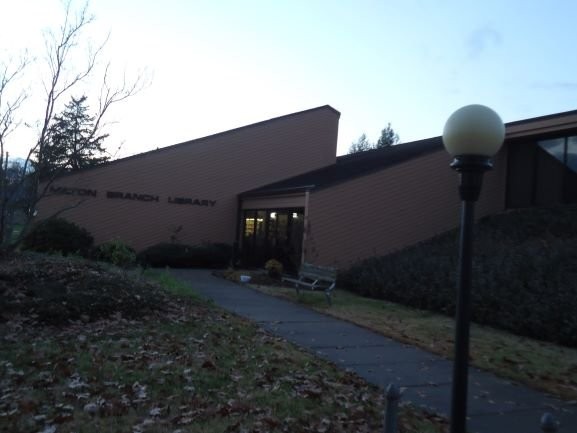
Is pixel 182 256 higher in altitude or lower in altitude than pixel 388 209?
lower

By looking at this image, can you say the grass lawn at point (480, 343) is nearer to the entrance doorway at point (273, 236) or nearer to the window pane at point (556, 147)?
the entrance doorway at point (273, 236)

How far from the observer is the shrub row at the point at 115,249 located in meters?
18.0

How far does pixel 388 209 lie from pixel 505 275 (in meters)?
7.16

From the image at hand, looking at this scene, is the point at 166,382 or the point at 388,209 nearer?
the point at 166,382

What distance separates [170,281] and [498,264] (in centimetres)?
756

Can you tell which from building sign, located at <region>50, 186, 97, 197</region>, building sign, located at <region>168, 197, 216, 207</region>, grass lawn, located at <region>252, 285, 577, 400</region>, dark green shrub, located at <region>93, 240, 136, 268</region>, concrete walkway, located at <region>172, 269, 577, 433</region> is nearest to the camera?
concrete walkway, located at <region>172, 269, 577, 433</region>

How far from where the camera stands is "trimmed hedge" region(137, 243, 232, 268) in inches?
806

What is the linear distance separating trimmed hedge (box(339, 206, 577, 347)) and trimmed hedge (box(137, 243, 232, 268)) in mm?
6801

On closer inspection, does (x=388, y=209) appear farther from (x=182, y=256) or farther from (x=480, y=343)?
(x=480, y=343)

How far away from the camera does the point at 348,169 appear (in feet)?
76.1

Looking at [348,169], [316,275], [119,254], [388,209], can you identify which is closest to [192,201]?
[348,169]

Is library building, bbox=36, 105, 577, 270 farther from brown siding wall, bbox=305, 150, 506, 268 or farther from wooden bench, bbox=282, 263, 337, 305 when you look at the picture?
wooden bench, bbox=282, 263, 337, 305

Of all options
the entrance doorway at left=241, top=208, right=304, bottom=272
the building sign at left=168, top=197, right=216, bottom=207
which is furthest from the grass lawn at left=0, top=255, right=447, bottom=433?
the building sign at left=168, top=197, right=216, bottom=207

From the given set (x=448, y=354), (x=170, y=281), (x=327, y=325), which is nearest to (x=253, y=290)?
(x=170, y=281)
